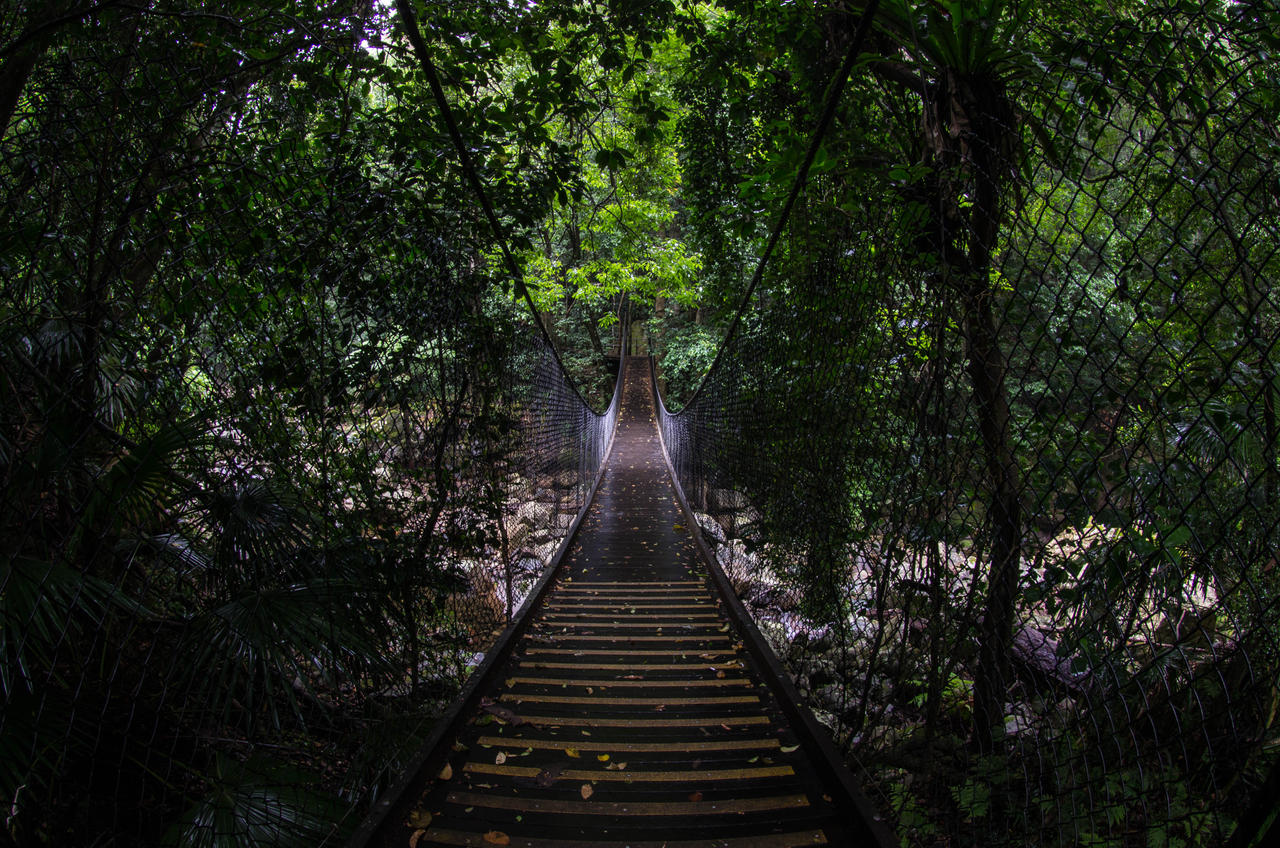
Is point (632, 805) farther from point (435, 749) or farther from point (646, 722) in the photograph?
point (435, 749)

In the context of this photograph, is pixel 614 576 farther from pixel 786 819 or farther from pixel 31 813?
pixel 31 813

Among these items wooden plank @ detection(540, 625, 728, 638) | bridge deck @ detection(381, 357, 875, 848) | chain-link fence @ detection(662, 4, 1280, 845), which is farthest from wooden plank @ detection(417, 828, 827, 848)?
wooden plank @ detection(540, 625, 728, 638)

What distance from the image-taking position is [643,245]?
9.47 meters

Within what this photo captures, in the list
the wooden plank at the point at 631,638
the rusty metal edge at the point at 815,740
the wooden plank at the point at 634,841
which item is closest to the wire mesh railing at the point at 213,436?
the wooden plank at the point at 634,841

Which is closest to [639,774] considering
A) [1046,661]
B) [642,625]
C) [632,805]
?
[632,805]

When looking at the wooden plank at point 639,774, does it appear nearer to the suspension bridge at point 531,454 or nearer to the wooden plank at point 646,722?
the suspension bridge at point 531,454

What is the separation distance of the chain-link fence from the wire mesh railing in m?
1.26

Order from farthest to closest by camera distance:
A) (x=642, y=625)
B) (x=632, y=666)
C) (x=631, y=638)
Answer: (x=642, y=625) → (x=631, y=638) → (x=632, y=666)

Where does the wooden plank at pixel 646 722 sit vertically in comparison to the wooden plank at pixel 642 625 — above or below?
below

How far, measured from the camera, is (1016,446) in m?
1.06

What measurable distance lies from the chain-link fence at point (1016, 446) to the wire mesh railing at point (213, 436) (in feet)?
4.15

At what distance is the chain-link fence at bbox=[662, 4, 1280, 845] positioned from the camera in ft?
3.34

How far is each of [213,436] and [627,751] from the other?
1.37m

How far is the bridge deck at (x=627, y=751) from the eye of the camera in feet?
4.56
